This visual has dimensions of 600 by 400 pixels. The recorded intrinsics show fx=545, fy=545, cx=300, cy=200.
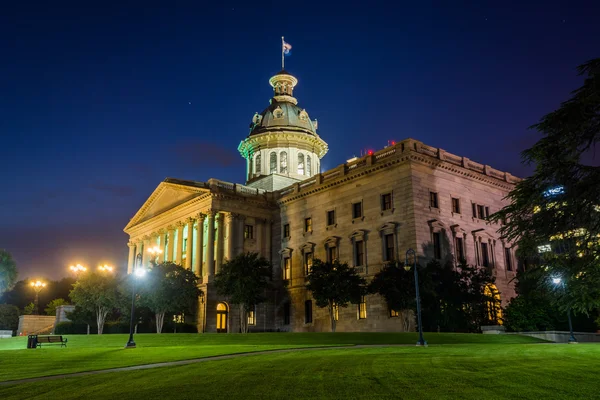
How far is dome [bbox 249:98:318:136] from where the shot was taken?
76500 mm

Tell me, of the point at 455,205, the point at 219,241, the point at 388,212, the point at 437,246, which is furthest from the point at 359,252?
the point at 219,241

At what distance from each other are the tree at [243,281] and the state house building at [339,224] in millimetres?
5403

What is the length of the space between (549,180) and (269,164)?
5702 cm

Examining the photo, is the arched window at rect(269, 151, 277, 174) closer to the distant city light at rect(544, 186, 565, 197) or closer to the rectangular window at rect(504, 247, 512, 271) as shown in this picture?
the rectangular window at rect(504, 247, 512, 271)

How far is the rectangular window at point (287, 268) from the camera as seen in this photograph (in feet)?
186

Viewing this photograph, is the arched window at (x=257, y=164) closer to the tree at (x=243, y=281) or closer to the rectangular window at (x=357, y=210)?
the tree at (x=243, y=281)

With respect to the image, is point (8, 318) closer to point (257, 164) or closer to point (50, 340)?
point (257, 164)

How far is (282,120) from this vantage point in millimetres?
77188

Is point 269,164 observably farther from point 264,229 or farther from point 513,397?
point 513,397

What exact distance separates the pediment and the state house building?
0.17 meters

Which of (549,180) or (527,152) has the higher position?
(527,152)

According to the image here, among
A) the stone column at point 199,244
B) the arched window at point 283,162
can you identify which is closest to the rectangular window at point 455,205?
the stone column at point 199,244

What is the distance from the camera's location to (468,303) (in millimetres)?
42969

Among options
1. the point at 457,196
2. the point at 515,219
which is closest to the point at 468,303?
the point at 457,196
